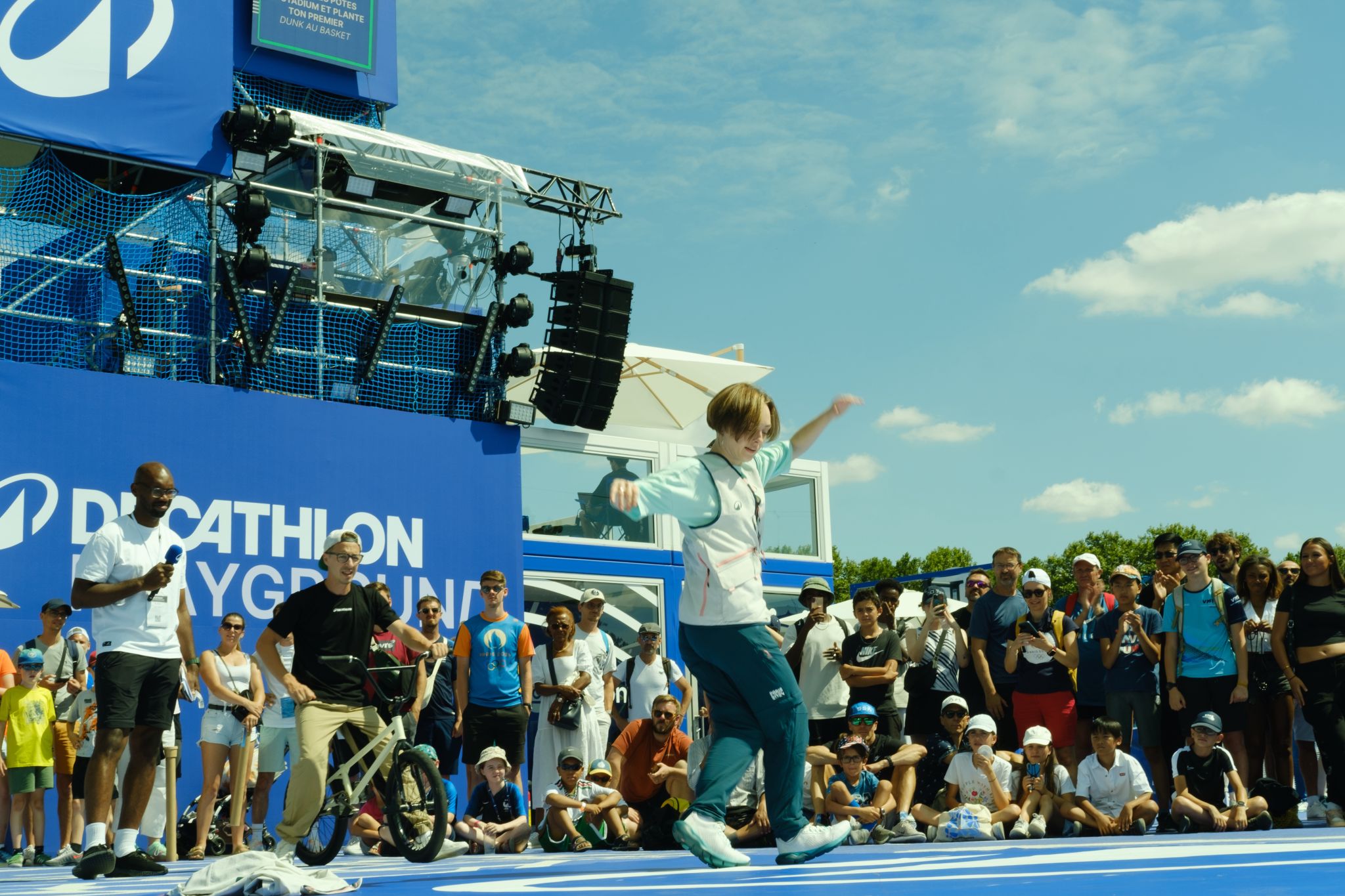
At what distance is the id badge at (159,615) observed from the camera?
6.50 m

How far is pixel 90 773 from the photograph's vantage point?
638cm

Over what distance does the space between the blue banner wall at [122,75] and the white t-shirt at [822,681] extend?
859cm

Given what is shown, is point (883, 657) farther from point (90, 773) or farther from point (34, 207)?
point (34, 207)

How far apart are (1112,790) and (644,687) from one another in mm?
3807

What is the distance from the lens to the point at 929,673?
33.5ft

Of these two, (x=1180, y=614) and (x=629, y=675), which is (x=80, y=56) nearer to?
(x=629, y=675)

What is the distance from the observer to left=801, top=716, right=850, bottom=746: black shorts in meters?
10.2

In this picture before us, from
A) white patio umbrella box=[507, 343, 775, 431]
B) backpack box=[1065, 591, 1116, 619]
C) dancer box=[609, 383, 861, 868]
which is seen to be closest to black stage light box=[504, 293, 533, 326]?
white patio umbrella box=[507, 343, 775, 431]

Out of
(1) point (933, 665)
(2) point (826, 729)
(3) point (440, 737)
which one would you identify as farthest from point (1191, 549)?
(3) point (440, 737)

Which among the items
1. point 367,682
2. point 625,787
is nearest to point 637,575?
point 625,787

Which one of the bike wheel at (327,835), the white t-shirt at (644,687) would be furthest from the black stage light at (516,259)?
the bike wheel at (327,835)

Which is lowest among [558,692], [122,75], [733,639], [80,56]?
[558,692]

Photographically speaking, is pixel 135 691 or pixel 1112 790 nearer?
pixel 135 691

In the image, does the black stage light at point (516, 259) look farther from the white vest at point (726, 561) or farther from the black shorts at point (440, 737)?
the white vest at point (726, 561)
